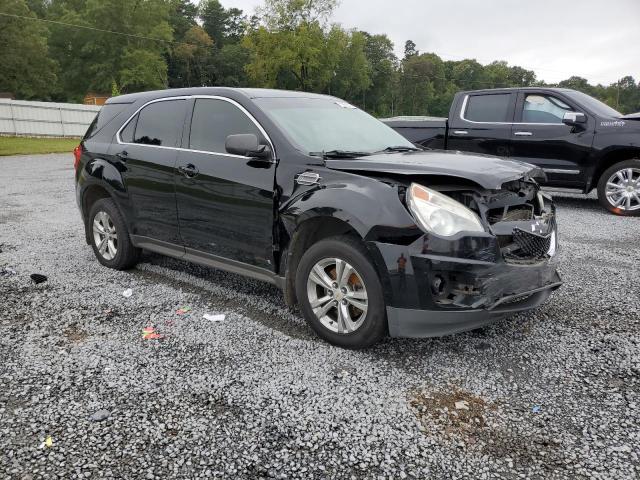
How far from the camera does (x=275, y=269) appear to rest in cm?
392

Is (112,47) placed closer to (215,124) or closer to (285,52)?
(285,52)

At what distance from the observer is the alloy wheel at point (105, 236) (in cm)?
538

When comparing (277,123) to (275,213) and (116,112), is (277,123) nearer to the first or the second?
(275,213)

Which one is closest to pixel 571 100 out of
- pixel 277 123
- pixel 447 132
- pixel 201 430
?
pixel 447 132

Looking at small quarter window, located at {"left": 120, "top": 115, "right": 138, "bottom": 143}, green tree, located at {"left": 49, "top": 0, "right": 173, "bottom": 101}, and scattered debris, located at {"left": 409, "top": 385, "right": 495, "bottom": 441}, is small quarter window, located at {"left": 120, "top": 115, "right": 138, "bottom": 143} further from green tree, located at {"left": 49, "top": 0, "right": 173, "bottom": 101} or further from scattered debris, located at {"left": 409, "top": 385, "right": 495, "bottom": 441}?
green tree, located at {"left": 49, "top": 0, "right": 173, "bottom": 101}

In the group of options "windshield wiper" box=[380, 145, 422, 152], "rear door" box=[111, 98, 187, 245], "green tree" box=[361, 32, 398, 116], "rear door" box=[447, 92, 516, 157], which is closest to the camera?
"windshield wiper" box=[380, 145, 422, 152]

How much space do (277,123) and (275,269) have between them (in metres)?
1.14

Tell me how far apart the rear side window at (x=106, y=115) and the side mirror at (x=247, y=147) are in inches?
83.5

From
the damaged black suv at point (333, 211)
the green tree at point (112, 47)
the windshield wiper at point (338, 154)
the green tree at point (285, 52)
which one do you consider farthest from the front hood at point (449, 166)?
the green tree at point (112, 47)

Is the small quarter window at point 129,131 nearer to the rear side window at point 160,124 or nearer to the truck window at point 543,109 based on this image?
the rear side window at point 160,124

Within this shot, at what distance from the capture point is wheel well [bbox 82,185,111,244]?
5469mm

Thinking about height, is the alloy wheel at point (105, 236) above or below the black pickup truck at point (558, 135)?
below

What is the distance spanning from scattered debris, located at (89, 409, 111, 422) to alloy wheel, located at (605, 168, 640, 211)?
8.11 metres

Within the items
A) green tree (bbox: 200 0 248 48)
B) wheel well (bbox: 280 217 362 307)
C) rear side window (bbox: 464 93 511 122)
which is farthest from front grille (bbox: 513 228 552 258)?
green tree (bbox: 200 0 248 48)
